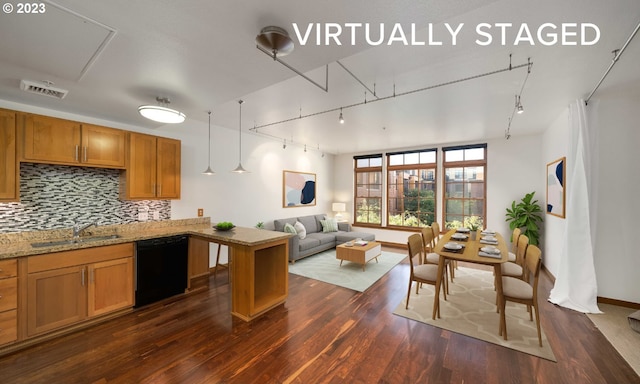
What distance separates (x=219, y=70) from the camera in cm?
213

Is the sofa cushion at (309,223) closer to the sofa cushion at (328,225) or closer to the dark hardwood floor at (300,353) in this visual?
the sofa cushion at (328,225)

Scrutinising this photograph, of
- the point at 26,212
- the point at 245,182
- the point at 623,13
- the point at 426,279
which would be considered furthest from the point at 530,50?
the point at 26,212

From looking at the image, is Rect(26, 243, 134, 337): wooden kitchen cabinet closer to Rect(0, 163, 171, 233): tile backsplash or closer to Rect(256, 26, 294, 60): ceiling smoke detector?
Rect(0, 163, 171, 233): tile backsplash

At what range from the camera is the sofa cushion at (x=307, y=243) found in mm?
5309

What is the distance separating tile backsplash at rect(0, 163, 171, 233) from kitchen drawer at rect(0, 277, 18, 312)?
2.89 ft

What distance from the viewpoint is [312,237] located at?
19.5 feet

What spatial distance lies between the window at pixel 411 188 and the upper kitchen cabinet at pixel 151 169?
5.43 meters

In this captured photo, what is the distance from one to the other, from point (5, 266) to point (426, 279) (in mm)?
4281

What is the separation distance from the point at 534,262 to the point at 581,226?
1410 millimetres

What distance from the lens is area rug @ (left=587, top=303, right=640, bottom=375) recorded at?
7.47ft

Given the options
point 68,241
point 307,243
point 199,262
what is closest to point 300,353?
point 199,262

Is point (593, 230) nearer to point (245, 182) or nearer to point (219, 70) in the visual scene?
point (219, 70)

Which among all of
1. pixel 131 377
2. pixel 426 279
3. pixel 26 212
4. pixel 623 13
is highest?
pixel 623 13

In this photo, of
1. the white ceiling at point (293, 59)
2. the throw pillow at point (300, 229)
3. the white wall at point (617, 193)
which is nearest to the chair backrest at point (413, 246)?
the white ceiling at point (293, 59)
